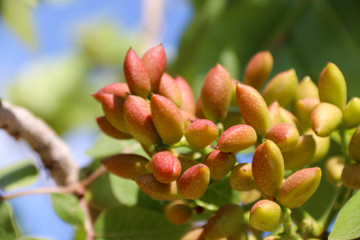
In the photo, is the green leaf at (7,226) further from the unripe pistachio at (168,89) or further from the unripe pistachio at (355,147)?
the unripe pistachio at (355,147)

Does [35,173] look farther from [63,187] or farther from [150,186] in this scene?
[150,186]

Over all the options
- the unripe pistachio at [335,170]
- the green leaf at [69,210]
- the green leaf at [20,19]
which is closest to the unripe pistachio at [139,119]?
the green leaf at [69,210]

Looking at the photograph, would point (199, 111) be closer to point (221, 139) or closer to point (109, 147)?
point (221, 139)

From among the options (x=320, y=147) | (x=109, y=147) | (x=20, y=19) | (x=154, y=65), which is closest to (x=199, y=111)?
(x=154, y=65)

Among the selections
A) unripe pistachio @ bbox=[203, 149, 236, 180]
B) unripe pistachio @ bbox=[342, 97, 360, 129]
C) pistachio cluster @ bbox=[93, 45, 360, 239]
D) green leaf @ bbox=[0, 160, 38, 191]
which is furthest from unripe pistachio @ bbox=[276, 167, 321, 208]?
green leaf @ bbox=[0, 160, 38, 191]

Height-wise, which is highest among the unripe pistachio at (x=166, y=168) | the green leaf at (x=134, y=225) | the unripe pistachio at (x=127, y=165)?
the unripe pistachio at (x=166, y=168)

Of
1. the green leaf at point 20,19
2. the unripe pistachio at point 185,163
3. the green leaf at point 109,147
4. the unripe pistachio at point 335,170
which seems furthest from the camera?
the green leaf at point 20,19

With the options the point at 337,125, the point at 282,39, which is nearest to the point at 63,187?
the point at 337,125
